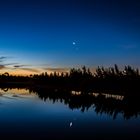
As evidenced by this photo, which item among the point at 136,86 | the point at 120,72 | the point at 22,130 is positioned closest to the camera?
the point at 22,130

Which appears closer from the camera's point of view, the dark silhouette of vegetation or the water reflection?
the water reflection

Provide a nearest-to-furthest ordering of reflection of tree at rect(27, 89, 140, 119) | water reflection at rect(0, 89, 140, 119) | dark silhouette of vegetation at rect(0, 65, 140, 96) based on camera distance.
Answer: reflection of tree at rect(27, 89, 140, 119) → water reflection at rect(0, 89, 140, 119) → dark silhouette of vegetation at rect(0, 65, 140, 96)

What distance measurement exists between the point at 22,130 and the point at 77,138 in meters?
4.70

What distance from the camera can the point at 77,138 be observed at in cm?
2019

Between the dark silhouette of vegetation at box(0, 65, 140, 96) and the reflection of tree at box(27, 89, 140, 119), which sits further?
the dark silhouette of vegetation at box(0, 65, 140, 96)

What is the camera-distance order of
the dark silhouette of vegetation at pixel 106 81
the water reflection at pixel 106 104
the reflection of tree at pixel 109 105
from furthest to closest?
the dark silhouette of vegetation at pixel 106 81 < the water reflection at pixel 106 104 < the reflection of tree at pixel 109 105

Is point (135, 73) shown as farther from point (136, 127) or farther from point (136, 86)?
point (136, 127)

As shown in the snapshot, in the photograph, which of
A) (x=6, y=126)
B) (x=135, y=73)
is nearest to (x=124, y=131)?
(x=6, y=126)

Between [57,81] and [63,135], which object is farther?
[57,81]

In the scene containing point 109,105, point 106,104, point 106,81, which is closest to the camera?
point 109,105

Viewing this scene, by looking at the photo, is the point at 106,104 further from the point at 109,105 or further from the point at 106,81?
the point at 106,81

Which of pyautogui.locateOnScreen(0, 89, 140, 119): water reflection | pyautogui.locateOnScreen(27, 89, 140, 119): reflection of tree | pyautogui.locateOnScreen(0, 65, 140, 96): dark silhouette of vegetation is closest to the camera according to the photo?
pyautogui.locateOnScreen(27, 89, 140, 119): reflection of tree

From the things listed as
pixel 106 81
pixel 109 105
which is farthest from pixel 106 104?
pixel 106 81

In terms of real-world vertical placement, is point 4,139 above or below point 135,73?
below
